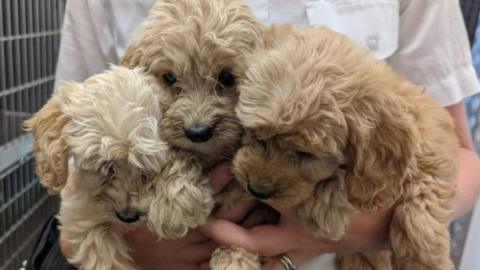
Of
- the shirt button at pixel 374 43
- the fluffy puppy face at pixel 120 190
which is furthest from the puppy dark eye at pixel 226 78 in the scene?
the shirt button at pixel 374 43

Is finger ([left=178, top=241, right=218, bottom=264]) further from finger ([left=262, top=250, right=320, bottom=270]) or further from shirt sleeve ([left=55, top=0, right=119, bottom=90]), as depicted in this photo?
shirt sleeve ([left=55, top=0, right=119, bottom=90])

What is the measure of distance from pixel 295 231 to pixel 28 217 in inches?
47.4

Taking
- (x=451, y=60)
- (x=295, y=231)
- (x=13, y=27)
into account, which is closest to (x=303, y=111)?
(x=295, y=231)

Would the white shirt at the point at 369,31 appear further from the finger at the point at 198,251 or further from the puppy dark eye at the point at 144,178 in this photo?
the puppy dark eye at the point at 144,178

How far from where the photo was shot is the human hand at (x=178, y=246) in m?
1.30

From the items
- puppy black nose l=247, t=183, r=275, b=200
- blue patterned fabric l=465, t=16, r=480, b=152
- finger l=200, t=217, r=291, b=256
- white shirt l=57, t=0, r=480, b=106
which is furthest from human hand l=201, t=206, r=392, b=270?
blue patterned fabric l=465, t=16, r=480, b=152

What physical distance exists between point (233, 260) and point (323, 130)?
38 centimetres

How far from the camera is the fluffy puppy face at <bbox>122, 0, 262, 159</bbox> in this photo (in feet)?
3.68

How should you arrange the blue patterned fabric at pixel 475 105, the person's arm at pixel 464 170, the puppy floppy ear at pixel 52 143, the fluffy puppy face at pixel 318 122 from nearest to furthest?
the fluffy puppy face at pixel 318 122 → the puppy floppy ear at pixel 52 143 → the person's arm at pixel 464 170 → the blue patterned fabric at pixel 475 105

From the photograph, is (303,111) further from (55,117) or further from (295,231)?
(55,117)

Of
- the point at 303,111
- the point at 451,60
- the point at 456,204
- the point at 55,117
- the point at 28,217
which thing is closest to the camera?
the point at 303,111

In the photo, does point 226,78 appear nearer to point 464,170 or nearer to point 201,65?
point 201,65

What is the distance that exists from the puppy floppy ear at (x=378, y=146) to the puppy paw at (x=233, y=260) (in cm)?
27

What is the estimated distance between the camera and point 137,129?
111 cm
